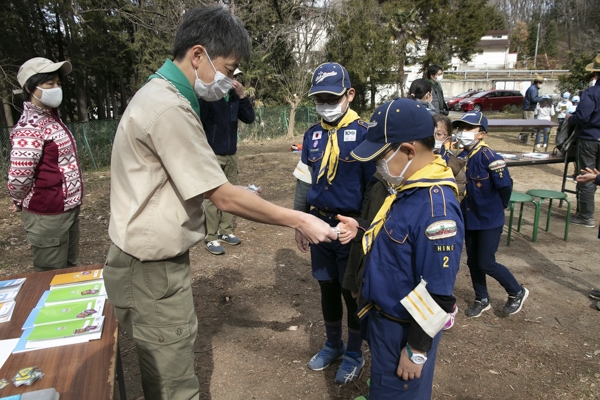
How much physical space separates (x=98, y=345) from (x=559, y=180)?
→ 30.1 feet

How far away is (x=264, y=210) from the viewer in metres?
1.74

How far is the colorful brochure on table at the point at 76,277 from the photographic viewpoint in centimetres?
239

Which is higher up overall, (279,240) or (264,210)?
(264,210)

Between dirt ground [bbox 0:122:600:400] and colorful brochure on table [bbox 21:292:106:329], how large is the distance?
3.21 feet

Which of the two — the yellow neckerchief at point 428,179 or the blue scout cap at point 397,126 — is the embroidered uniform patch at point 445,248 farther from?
the blue scout cap at point 397,126

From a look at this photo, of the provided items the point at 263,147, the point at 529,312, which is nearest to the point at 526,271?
the point at 529,312

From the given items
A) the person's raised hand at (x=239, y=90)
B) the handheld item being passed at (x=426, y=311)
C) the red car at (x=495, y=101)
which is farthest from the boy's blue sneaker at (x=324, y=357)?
the red car at (x=495, y=101)

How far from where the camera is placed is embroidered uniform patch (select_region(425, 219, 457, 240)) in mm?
1659

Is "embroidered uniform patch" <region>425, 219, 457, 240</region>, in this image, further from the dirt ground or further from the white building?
the white building

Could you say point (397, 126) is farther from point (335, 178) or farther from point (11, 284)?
point (11, 284)

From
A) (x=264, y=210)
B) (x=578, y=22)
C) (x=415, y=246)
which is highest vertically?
(x=578, y=22)

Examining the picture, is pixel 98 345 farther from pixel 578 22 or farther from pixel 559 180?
pixel 578 22

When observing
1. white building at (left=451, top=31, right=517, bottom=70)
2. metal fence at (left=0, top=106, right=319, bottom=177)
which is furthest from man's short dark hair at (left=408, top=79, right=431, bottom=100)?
white building at (left=451, top=31, right=517, bottom=70)

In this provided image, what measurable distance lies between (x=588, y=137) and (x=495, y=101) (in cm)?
2006
